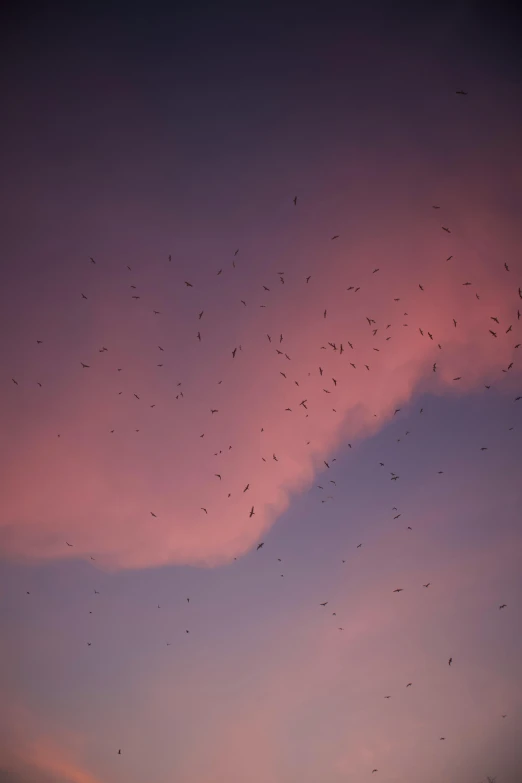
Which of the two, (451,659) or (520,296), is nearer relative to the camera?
(520,296)

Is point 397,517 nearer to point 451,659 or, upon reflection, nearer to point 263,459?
point 263,459

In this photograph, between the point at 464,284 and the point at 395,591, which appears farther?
the point at 395,591

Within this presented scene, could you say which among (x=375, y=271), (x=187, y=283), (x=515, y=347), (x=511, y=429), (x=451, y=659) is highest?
(x=187, y=283)

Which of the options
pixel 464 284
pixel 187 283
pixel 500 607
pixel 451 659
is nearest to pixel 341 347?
pixel 464 284

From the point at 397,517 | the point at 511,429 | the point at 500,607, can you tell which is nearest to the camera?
the point at 511,429

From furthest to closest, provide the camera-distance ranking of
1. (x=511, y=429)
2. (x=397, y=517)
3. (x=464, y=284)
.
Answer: (x=397, y=517), (x=511, y=429), (x=464, y=284)

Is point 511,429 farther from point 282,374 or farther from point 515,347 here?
point 282,374

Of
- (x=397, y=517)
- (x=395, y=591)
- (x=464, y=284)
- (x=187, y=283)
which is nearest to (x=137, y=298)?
(x=187, y=283)

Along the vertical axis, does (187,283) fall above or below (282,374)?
above

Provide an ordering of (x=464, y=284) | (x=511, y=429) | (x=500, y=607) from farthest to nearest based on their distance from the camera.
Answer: (x=500, y=607) < (x=511, y=429) < (x=464, y=284)
